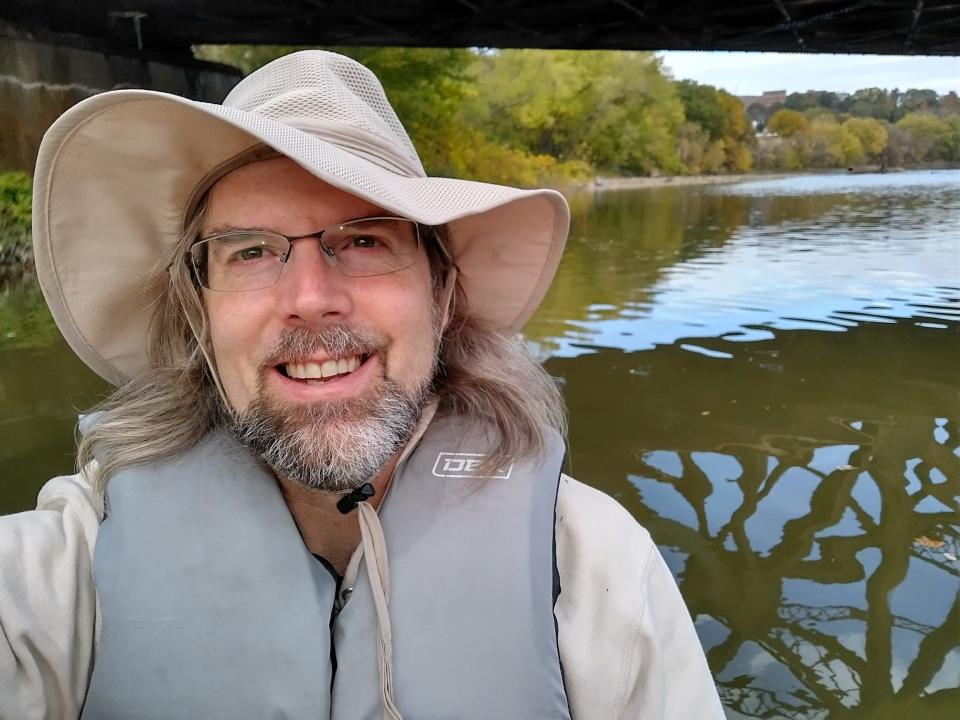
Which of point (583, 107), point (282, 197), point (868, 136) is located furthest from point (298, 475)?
point (868, 136)

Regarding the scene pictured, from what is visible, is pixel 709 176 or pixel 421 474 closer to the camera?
pixel 421 474

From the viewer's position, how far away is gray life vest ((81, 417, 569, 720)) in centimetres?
135

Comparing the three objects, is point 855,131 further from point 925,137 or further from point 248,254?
point 248,254

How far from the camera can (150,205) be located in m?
1.68

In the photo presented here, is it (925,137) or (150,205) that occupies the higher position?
(925,137)

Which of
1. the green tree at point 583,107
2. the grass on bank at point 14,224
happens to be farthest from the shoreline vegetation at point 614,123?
the grass on bank at point 14,224

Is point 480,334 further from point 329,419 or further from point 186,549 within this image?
point 186,549

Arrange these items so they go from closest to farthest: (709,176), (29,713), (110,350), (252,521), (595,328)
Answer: (29,713), (252,521), (110,350), (595,328), (709,176)

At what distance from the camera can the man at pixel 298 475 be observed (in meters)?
1.37

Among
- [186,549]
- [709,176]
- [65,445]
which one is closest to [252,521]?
[186,549]

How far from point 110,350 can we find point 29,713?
34.4 inches

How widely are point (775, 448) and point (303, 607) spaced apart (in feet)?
12.2

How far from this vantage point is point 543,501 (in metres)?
1.55

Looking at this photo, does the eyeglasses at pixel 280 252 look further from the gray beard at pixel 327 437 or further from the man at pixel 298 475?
the gray beard at pixel 327 437
